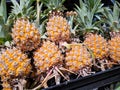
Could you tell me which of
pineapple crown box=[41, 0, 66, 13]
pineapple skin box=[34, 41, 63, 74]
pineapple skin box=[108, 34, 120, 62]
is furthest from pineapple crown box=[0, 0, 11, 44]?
pineapple skin box=[108, 34, 120, 62]

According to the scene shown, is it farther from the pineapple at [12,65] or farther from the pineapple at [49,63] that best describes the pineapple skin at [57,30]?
the pineapple at [12,65]

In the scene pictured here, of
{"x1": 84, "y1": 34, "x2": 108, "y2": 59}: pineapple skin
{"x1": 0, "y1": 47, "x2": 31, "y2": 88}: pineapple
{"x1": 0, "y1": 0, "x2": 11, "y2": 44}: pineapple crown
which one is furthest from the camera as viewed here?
{"x1": 84, "y1": 34, "x2": 108, "y2": 59}: pineapple skin

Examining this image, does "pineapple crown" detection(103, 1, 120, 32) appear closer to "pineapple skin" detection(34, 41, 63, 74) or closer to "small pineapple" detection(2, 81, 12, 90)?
"pineapple skin" detection(34, 41, 63, 74)

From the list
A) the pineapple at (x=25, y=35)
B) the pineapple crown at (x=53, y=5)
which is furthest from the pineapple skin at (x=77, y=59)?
the pineapple crown at (x=53, y=5)

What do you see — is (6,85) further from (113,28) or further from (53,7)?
(113,28)

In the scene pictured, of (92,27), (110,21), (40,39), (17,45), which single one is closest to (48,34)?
(40,39)

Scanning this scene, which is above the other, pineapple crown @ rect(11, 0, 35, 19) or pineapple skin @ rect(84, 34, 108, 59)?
pineapple crown @ rect(11, 0, 35, 19)

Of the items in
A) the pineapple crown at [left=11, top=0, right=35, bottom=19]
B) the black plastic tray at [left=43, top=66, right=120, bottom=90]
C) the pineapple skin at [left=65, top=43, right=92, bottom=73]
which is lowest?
the black plastic tray at [left=43, top=66, right=120, bottom=90]

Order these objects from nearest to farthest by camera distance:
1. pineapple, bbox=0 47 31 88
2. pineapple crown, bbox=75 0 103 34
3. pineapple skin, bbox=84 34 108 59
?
pineapple, bbox=0 47 31 88, pineapple skin, bbox=84 34 108 59, pineapple crown, bbox=75 0 103 34

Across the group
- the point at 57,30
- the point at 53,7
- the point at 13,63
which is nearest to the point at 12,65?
the point at 13,63
